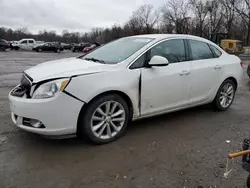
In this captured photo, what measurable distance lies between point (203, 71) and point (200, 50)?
44 centimetres

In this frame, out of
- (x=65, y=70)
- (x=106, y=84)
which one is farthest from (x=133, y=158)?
(x=65, y=70)

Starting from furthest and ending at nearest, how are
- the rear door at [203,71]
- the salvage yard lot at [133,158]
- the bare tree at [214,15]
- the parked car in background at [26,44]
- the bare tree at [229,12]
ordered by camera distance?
the bare tree at [214,15] → the bare tree at [229,12] → the parked car in background at [26,44] → the rear door at [203,71] → the salvage yard lot at [133,158]

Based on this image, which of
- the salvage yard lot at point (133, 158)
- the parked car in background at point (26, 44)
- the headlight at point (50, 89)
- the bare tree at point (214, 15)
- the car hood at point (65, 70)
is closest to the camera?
the salvage yard lot at point (133, 158)

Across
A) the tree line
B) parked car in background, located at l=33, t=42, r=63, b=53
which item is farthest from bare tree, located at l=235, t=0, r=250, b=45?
parked car in background, located at l=33, t=42, r=63, b=53

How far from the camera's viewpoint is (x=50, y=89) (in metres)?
2.97

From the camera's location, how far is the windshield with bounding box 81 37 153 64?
373 cm

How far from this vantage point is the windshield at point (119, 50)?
3.73m

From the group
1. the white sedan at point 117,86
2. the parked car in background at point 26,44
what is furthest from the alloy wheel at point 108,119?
the parked car in background at point 26,44

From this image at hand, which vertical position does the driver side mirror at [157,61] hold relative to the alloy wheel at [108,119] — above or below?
above

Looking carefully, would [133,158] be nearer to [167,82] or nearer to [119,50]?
[167,82]

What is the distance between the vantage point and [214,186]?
2521 millimetres

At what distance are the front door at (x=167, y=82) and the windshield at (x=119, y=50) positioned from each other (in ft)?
0.94

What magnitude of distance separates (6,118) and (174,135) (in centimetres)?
295

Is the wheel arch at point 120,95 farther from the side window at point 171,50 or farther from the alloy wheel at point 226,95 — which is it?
the alloy wheel at point 226,95
